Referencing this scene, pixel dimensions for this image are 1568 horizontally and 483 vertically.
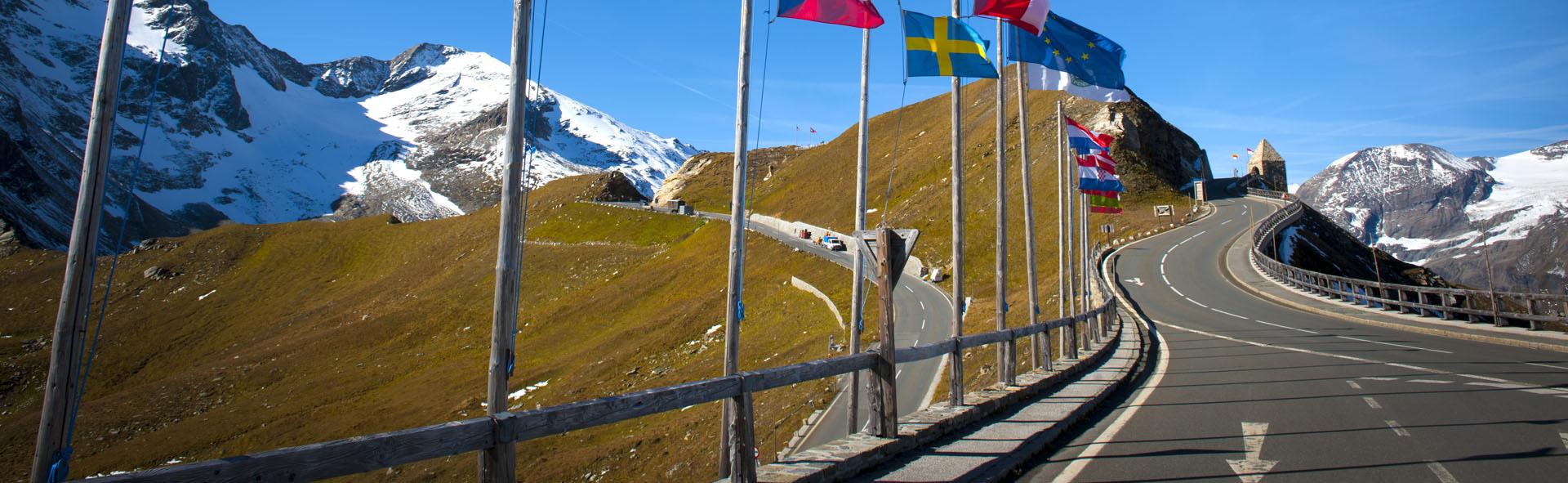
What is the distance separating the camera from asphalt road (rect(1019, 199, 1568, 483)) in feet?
27.2

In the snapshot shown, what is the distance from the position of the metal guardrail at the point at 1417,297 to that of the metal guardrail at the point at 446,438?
76.8ft

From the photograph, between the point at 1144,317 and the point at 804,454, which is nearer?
the point at 804,454

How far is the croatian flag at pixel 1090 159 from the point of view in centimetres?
2651

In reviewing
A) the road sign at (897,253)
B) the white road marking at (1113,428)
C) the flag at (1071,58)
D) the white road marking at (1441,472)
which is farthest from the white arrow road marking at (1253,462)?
the flag at (1071,58)

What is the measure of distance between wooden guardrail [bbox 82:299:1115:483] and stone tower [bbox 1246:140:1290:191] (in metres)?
171

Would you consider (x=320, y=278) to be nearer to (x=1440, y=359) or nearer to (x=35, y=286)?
(x=35, y=286)

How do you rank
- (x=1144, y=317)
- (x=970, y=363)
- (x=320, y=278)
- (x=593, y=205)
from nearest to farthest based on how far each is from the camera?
(x=970, y=363) < (x=1144, y=317) < (x=320, y=278) < (x=593, y=205)

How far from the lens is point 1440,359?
18250mm

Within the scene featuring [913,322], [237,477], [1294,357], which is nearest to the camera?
[237,477]

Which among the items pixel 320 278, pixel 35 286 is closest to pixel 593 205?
pixel 320 278

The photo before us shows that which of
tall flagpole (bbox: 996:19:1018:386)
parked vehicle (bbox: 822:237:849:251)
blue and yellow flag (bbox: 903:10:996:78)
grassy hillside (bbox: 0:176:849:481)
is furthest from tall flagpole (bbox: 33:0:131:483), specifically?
parked vehicle (bbox: 822:237:849:251)

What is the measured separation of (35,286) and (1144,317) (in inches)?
5086

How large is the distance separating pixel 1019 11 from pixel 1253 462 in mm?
11445

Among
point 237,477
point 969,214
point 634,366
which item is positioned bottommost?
point 634,366
